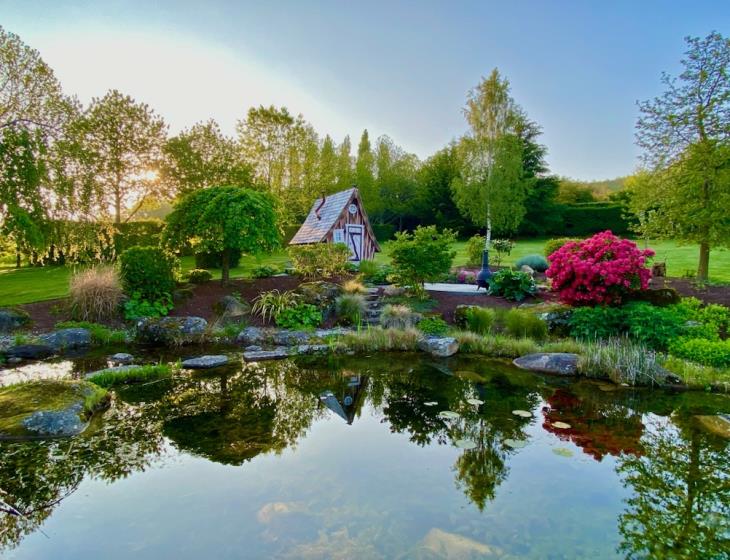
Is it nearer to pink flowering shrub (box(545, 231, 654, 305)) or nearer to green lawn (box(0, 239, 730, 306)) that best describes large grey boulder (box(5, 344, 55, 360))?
green lawn (box(0, 239, 730, 306))

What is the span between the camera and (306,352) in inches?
333

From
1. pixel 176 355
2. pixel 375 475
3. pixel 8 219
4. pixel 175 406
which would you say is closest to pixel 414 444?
pixel 375 475

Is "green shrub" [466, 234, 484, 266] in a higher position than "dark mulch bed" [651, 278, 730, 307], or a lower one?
higher

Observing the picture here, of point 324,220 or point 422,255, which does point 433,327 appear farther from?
point 324,220

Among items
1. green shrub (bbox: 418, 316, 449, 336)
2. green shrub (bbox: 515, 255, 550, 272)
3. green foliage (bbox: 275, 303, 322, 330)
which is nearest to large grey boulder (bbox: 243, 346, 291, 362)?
green foliage (bbox: 275, 303, 322, 330)

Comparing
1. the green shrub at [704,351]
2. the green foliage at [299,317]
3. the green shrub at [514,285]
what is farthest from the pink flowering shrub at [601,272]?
the green foliage at [299,317]

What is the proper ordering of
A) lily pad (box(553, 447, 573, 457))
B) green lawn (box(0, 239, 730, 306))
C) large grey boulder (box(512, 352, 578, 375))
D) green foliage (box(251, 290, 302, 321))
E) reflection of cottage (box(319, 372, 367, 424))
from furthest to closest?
green lawn (box(0, 239, 730, 306)), green foliage (box(251, 290, 302, 321)), large grey boulder (box(512, 352, 578, 375)), reflection of cottage (box(319, 372, 367, 424)), lily pad (box(553, 447, 573, 457))

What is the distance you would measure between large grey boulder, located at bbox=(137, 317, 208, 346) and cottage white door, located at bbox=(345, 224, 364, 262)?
443 inches

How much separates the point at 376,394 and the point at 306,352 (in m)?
2.59

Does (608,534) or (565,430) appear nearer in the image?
(608,534)

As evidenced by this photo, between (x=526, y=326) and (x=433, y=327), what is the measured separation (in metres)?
1.93

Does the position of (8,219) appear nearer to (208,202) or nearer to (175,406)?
(208,202)

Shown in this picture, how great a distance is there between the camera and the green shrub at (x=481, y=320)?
9.18 metres

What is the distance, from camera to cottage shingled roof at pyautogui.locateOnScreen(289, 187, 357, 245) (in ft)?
64.0
